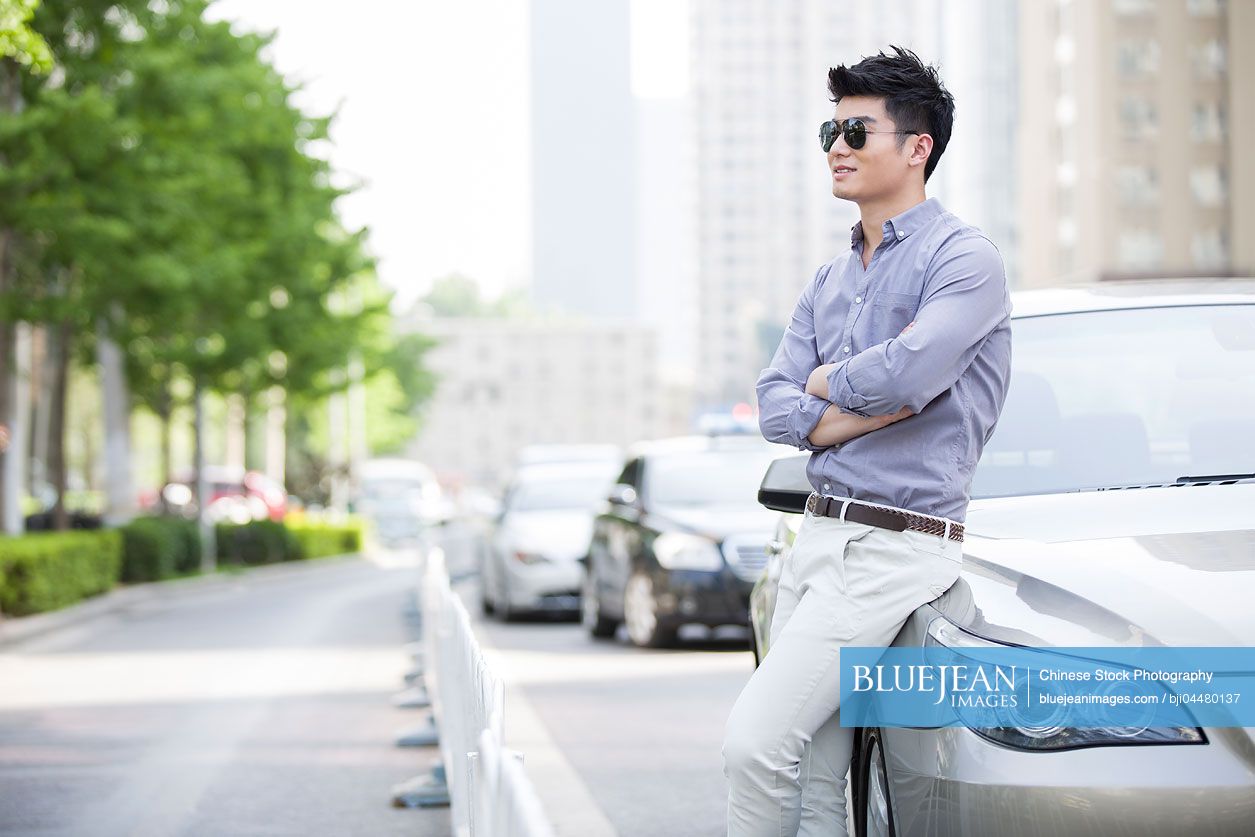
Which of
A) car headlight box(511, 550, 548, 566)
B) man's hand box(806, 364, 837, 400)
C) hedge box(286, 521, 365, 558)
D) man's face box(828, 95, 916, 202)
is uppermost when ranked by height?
man's face box(828, 95, 916, 202)

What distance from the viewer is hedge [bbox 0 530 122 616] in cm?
2022

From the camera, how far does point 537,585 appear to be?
60.6ft

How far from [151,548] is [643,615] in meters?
15.5

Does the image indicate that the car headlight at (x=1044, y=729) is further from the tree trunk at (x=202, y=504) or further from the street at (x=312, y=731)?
the tree trunk at (x=202, y=504)

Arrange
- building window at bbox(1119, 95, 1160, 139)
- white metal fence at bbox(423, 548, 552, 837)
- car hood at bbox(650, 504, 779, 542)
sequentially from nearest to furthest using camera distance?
white metal fence at bbox(423, 548, 552, 837) → car hood at bbox(650, 504, 779, 542) → building window at bbox(1119, 95, 1160, 139)

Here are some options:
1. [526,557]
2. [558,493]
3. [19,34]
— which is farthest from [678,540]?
[19,34]

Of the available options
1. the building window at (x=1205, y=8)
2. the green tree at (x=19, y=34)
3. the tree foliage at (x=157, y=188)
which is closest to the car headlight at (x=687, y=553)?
the green tree at (x=19, y=34)

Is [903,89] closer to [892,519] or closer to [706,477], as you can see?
[892,519]

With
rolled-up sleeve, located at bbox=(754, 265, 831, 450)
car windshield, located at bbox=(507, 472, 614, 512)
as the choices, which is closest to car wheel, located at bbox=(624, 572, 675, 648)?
car windshield, located at bbox=(507, 472, 614, 512)

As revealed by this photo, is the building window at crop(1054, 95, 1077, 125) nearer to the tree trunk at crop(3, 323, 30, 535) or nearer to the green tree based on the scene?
the tree trunk at crop(3, 323, 30, 535)

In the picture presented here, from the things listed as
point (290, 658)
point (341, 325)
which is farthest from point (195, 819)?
point (341, 325)

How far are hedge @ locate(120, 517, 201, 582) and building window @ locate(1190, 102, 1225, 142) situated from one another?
58407 millimetres

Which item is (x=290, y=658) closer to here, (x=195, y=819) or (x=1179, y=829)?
(x=195, y=819)

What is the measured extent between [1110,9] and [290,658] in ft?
235
